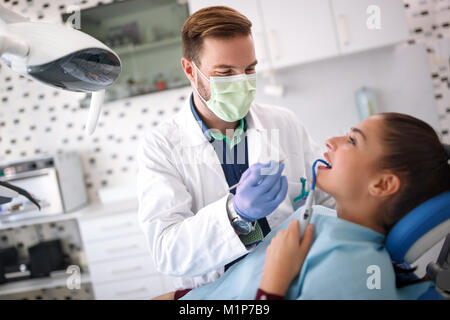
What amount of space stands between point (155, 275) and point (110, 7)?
245cm

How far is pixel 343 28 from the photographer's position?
2.81 meters

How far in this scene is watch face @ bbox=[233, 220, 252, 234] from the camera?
1028 millimetres

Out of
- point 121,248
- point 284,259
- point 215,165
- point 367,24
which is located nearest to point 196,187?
point 215,165

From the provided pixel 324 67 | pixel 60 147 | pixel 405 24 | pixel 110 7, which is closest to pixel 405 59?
pixel 405 24

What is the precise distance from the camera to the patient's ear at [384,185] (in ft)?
3.26

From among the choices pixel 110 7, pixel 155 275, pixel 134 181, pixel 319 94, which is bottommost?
pixel 155 275

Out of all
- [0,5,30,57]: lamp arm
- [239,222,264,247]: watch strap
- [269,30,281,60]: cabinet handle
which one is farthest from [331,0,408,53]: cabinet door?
[0,5,30,57]: lamp arm

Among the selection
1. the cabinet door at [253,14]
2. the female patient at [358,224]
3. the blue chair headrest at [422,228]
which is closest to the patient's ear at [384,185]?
the female patient at [358,224]

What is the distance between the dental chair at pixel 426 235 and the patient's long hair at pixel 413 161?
67 mm

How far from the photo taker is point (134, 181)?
142 inches

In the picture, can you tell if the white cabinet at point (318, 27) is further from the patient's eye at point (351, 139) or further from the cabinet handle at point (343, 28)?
the patient's eye at point (351, 139)

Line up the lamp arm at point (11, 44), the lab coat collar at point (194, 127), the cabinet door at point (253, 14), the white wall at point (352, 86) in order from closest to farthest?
the lamp arm at point (11, 44) → the lab coat collar at point (194, 127) → the cabinet door at point (253, 14) → the white wall at point (352, 86)

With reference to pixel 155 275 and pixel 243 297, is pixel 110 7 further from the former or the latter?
pixel 243 297

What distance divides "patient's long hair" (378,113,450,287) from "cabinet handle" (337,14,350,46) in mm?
2061
